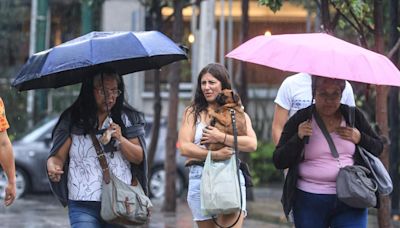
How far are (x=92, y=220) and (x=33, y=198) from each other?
10907 mm

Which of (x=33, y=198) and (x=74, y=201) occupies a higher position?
(x=74, y=201)

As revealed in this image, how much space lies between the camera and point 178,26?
44.5 ft

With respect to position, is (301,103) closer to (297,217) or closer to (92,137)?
(297,217)

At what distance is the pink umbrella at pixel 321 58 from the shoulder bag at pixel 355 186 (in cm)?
62

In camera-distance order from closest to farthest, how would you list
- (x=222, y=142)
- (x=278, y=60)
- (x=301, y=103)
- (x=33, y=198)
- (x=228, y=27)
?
(x=278, y=60) → (x=222, y=142) → (x=301, y=103) → (x=33, y=198) → (x=228, y=27)

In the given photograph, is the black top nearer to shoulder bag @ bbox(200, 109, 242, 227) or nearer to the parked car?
shoulder bag @ bbox(200, 109, 242, 227)

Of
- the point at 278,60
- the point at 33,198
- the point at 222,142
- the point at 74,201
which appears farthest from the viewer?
the point at 33,198

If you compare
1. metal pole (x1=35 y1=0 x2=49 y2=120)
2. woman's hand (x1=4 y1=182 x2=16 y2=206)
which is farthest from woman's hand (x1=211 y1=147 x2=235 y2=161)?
Answer: metal pole (x1=35 y1=0 x2=49 y2=120)

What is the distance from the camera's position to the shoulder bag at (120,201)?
5938 millimetres

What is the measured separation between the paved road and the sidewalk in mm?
398

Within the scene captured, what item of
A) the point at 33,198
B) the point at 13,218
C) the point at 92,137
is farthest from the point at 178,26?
the point at 92,137

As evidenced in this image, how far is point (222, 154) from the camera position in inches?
257

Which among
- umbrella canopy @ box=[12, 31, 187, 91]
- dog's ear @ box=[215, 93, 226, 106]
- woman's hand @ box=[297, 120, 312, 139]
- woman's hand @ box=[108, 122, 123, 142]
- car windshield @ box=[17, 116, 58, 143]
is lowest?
car windshield @ box=[17, 116, 58, 143]

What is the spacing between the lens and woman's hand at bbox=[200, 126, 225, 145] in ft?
21.4
